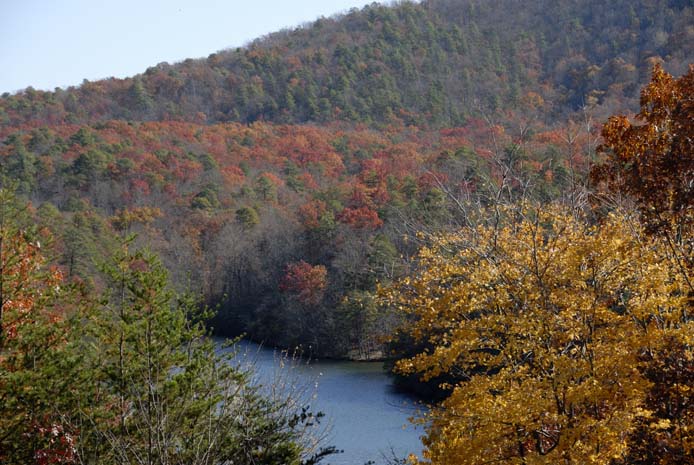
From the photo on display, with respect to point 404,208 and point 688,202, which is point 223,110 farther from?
point 688,202

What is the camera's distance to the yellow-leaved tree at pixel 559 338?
638cm

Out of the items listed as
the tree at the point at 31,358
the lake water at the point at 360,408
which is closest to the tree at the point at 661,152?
the tree at the point at 31,358

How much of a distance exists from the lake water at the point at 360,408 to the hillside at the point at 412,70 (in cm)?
3463

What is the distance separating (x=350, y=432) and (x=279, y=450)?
1215 centimetres

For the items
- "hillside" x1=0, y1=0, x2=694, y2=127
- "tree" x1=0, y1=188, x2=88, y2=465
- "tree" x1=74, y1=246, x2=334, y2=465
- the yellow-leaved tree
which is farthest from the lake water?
"hillside" x1=0, y1=0, x2=694, y2=127

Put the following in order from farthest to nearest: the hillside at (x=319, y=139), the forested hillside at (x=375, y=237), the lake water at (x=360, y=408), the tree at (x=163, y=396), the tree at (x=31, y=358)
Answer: the hillside at (x=319, y=139)
the lake water at (x=360, y=408)
the tree at (x=31, y=358)
the tree at (x=163, y=396)
the forested hillside at (x=375, y=237)

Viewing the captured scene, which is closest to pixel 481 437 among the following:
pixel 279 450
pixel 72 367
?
pixel 279 450

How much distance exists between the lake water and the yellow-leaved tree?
6.51 m

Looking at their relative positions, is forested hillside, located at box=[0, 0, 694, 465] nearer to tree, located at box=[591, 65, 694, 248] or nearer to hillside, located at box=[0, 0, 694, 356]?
tree, located at box=[591, 65, 694, 248]

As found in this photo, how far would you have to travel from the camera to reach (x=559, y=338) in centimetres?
750

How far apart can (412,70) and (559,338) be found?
74998mm

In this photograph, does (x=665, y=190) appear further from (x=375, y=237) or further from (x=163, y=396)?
(x=375, y=237)

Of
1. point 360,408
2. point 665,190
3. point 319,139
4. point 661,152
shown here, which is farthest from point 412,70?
point 665,190

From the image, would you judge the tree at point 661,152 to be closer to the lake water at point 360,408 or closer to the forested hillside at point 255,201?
the lake water at point 360,408
